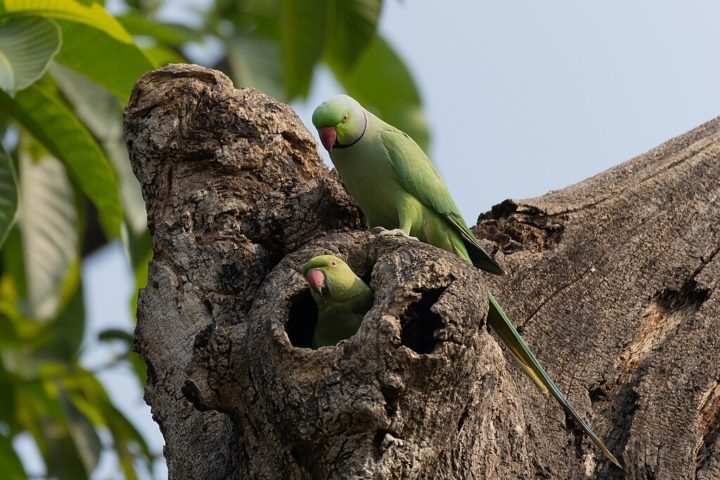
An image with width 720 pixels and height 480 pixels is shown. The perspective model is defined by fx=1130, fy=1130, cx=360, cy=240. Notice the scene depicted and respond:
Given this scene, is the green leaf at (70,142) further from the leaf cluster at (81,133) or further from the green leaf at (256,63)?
the green leaf at (256,63)

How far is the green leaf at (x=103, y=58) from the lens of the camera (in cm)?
420

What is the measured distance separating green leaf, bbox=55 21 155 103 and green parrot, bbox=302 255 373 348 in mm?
1338

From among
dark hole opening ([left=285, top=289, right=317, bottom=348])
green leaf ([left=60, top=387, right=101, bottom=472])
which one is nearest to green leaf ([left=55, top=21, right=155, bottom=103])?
dark hole opening ([left=285, top=289, right=317, bottom=348])

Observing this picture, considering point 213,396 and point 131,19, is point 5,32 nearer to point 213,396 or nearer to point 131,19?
point 131,19

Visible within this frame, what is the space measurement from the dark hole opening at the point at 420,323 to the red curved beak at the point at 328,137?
1306 millimetres

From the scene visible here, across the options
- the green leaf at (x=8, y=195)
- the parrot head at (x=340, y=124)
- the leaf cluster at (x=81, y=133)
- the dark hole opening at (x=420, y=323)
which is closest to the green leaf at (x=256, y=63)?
the leaf cluster at (x=81, y=133)

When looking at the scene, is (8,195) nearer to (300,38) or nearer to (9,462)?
(9,462)

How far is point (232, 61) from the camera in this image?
5.39 m

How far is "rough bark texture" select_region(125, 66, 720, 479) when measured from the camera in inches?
115

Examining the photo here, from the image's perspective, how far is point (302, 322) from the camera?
3580 millimetres

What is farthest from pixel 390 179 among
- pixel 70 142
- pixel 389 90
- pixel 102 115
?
pixel 389 90

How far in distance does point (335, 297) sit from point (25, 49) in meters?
1.49

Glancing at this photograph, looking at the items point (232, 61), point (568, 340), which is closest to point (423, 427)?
point (568, 340)

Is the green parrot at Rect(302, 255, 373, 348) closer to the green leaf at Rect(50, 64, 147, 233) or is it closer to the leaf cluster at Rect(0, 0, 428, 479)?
the leaf cluster at Rect(0, 0, 428, 479)
